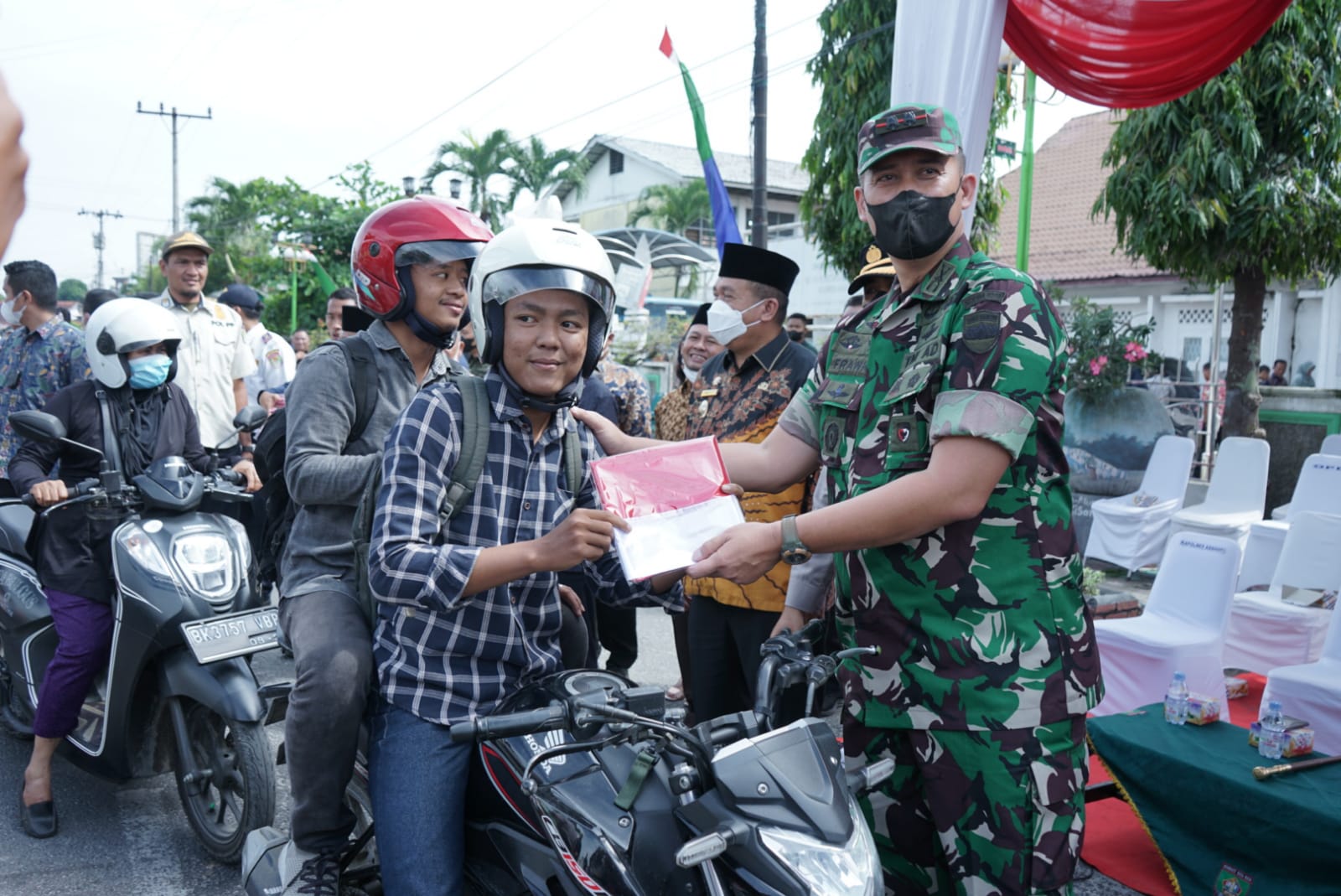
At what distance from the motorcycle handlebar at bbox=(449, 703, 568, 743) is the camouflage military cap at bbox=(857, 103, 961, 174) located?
1.35 m

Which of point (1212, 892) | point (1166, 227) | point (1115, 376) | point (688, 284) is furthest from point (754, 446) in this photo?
point (688, 284)

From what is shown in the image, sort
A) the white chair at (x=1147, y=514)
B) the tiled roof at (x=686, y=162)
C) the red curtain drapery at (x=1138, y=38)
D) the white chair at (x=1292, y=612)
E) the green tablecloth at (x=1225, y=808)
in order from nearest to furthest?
1. the green tablecloth at (x=1225, y=808)
2. the red curtain drapery at (x=1138, y=38)
3. the white chair at (x=1292, y=612)
4. the white chair at (x=1147, y=514)
5. the tiled roof at (x=686, y=162)

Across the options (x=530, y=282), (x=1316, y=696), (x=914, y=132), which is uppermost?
(x=914, y=132)

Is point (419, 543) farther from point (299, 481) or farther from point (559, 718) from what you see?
point (299, 481)

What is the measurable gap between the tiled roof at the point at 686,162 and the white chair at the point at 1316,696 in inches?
1155

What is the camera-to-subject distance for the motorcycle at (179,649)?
3254 mm

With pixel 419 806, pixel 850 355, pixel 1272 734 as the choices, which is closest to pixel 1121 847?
pixel 1272 734

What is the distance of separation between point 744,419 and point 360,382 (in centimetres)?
159

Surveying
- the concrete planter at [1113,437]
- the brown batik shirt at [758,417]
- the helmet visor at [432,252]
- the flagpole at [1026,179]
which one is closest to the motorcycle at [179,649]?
the helmet visor at [432,252]

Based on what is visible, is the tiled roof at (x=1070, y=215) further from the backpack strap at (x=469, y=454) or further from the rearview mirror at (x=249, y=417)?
the backpack strap at (x=469, y=454)

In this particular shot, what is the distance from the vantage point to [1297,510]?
6410 millimetres

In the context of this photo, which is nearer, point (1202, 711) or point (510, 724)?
point (510, 724)

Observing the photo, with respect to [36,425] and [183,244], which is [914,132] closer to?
[36,425]

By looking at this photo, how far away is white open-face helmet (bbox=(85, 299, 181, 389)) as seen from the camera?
3889mm
